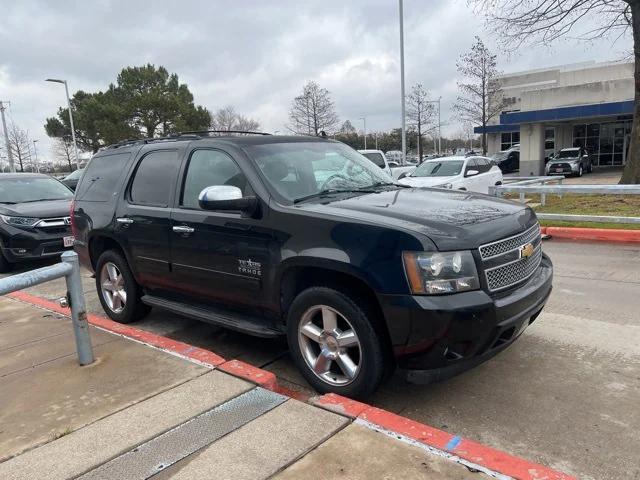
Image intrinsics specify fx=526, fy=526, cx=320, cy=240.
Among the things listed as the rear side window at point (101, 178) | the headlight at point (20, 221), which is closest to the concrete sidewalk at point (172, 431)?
the rear side window at point (101, 178)

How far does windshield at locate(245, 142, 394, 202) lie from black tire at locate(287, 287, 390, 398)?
0.84 m

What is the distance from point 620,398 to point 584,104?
3029cm

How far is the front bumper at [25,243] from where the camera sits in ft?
28.3

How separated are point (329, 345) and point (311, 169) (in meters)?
1.59

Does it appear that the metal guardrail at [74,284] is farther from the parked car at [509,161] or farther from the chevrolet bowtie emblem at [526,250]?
the parked car at [509,161]

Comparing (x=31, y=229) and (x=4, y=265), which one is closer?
(x=31, y=229)

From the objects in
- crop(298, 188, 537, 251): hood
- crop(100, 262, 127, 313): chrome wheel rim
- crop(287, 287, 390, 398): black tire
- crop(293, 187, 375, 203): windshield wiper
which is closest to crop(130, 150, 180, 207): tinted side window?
crop(100, 262, 127, 313): chrome wheel rim

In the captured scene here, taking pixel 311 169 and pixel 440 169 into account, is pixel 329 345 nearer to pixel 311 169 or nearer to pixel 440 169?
pixel 311 169

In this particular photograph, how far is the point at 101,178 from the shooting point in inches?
228

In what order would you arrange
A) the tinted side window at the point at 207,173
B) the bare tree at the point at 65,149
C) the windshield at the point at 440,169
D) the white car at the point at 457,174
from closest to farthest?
the tinted side window at the point at 207,173 < the white car at the point at 457,174 < the windshield at the point at 440,169 < the bare tree at the point at 65,149

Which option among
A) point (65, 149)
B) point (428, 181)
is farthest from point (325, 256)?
point (65, 149)

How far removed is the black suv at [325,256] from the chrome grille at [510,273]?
0.01m

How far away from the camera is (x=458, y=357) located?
320cm

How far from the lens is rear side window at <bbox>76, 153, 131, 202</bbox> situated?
18.2 ft
